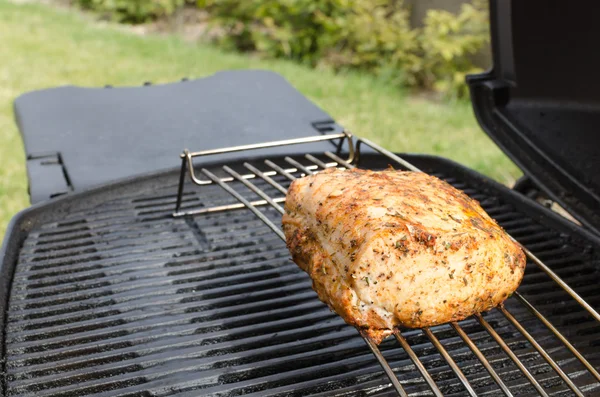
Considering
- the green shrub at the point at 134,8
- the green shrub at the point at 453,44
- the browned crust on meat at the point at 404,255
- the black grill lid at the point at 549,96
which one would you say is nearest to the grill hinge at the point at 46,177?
the browned crust on meat at the point at 404,255

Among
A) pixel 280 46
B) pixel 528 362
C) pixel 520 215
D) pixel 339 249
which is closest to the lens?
pixel 339 249

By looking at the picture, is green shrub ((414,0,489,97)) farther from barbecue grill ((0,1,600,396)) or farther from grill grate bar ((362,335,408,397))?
grill grate bar ((362,335,408,397))

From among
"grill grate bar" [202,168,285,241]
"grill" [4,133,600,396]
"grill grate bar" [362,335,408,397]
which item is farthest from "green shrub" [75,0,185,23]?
"grill grate bar" [362,335,408,397]

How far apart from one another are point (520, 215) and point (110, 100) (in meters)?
2.16

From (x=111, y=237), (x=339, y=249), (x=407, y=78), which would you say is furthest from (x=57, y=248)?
(x=407, y=78)

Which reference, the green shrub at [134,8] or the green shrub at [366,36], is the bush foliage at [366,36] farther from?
the green shrub at [134,8]

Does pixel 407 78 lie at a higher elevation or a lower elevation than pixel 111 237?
lower

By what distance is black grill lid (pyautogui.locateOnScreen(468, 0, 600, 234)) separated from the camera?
7.82 ft

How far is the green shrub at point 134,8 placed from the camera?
32.2ft

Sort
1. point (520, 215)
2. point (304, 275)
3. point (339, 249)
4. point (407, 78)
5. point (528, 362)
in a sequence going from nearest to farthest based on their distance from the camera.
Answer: point (339, 249) < point (528, 362) < point (304, 275) < point (520, 215) < point (407, 78)

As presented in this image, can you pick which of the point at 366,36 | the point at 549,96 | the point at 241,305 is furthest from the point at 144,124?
the point at 366,36

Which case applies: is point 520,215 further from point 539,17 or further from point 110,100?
point 110,100

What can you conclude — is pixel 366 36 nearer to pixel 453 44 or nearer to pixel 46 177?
pixel 453 44

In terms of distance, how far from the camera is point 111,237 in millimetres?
2576
